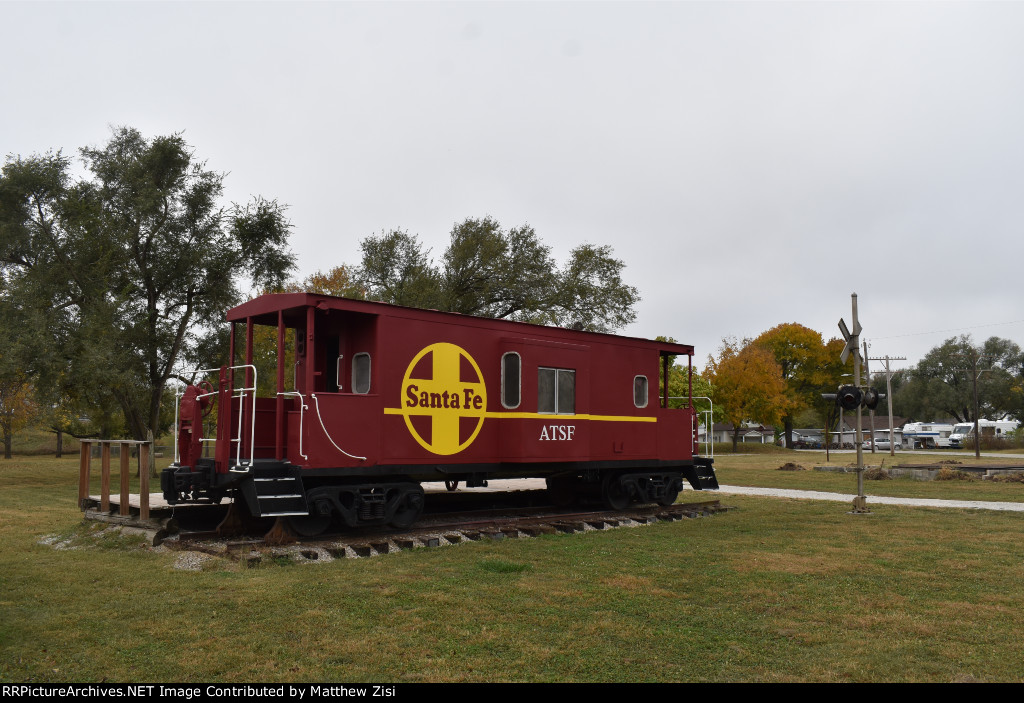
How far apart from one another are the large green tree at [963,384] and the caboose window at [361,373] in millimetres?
92239

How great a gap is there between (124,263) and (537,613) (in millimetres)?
23528

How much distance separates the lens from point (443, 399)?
1194 centimetres

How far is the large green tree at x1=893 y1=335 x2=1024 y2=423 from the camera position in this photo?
90.1 meters

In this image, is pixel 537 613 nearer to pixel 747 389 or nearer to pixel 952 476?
pixel 952 476

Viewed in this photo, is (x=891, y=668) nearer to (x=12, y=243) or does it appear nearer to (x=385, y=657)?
(x=385, y=657)

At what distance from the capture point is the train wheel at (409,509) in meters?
11.5

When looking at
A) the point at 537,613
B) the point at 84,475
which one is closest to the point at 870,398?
the point at 537,613

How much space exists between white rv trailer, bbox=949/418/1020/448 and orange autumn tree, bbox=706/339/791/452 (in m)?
20.1

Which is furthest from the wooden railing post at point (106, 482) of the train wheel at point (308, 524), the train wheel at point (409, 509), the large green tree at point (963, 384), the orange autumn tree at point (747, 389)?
the large green tree at point (963, 384)

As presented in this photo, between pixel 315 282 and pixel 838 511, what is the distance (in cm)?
3014

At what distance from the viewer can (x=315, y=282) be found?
39.9m

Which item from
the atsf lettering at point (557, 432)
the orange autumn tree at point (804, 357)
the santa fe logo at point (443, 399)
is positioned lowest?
the atsf lettering at point (557, 432)

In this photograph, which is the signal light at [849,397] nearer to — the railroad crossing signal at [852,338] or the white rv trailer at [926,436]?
the railroad crossing signal at [852,338]
